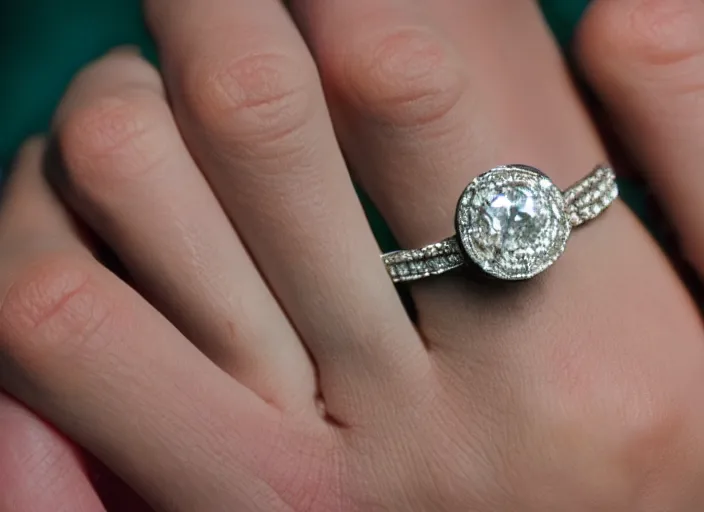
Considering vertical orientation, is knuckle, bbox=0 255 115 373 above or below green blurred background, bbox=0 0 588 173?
below

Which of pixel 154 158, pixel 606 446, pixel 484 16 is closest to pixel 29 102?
pixel 154 158

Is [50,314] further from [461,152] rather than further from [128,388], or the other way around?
[461,152]

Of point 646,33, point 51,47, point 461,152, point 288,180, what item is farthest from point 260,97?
point 51,47

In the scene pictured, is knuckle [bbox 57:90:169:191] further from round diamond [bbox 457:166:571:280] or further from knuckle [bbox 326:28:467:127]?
round diamond [bbox 457:166:571:280]

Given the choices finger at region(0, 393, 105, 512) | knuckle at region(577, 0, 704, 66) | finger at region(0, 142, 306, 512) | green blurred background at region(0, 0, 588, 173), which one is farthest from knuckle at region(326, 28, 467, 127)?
green blurred background at region(0, 0, 588, 173)

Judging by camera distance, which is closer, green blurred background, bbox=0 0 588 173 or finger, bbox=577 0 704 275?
finger, bbox=577 0 704 275
